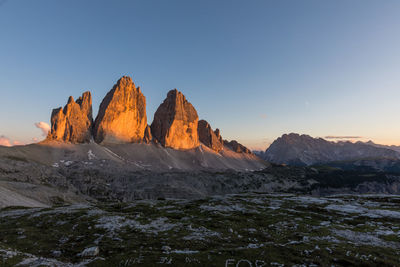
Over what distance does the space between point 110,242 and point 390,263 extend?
23264 millimetres

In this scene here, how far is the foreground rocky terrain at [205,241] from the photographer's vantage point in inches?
539

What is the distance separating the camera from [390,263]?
13797mm

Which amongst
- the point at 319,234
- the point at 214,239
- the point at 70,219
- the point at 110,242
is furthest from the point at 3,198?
the point at 319,234

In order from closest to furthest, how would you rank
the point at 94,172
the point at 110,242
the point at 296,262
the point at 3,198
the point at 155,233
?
the point at 296,262 → the point at 110,242 → the point at 155,233 → the point at 3,198 → the point at 94,172

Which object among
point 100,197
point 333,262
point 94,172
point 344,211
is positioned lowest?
point 100,197

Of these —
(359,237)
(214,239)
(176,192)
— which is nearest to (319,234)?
(359,237)

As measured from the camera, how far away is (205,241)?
2133 centimetres

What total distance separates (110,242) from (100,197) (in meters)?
138

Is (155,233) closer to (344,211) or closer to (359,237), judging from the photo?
(359,237)

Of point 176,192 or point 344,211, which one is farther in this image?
point 176,192

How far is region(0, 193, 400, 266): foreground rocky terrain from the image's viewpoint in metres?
13.7

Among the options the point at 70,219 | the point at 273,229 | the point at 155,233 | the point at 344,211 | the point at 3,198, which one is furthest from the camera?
the point at 3,198

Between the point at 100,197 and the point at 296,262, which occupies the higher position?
the point at 296,262

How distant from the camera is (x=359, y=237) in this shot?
23.3m
